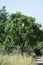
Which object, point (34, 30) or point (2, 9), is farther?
point (2, 9)

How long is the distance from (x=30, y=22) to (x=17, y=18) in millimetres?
2157

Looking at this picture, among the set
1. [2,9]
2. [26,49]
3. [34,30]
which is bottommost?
[26,49]

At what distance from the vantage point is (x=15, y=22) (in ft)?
133

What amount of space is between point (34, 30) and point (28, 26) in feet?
3.36

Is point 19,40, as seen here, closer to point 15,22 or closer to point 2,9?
point 15,22

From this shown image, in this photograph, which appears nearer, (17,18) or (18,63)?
(18,63)

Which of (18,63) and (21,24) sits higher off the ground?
(21,24)

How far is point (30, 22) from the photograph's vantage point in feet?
130

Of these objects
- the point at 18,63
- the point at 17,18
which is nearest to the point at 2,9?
the point at 17,18

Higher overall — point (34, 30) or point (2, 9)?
point (2, 9)

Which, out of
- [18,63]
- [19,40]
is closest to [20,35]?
[19,40]

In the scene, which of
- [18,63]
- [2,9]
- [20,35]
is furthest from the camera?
[2,9]

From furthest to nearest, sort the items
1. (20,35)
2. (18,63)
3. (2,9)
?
(2,9) → (20,35) → (18,63)

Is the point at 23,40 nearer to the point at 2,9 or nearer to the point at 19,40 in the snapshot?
the point at 19,40
